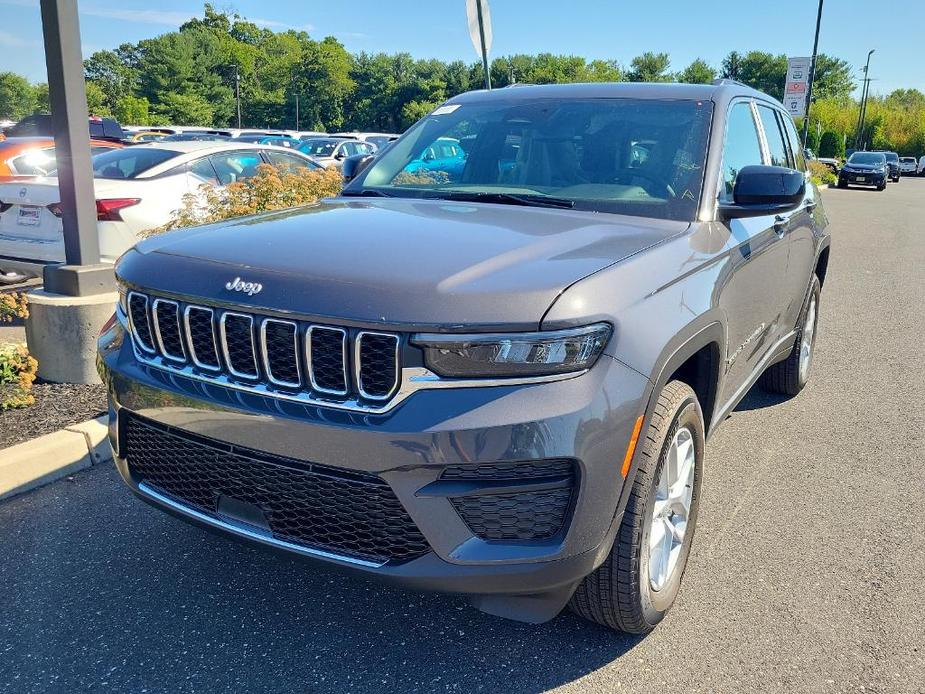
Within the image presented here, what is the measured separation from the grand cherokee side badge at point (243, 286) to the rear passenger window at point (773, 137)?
3.07 meters

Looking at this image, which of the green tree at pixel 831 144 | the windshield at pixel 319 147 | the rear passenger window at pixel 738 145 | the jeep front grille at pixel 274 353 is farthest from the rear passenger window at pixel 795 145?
the green tree at pixel 831 144

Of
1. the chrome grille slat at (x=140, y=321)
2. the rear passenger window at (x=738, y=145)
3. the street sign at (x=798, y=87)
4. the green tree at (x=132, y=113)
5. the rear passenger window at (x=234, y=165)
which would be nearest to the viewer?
the chrome grille slat at (x=140, y=321)

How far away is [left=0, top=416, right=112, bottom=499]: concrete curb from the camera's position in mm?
3760

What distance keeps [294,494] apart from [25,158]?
10.1 metres

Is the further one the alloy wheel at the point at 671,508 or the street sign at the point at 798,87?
the street sign at the point at 798,87

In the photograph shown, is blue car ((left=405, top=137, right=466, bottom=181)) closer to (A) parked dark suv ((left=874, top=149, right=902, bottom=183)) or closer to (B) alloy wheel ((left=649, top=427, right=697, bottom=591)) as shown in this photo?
(B) alloy wheel ((left=649, top=427, right=697, bottom=591))

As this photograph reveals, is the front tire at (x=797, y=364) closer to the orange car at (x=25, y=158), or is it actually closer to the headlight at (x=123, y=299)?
the headlight at (x=123, y=299)

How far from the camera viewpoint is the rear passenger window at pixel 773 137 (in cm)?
430

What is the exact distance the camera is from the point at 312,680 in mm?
2498

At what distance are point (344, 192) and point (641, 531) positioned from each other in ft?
7.28

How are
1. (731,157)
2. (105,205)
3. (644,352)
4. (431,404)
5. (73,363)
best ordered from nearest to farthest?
(431,404) < (644,352) < (731,157) < (73,363) < (105,205)

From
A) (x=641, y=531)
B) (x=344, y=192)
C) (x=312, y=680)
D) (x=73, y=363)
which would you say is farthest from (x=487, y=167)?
(x=73, y=363)

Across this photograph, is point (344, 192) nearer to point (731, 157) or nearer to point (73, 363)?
point (731, 157)

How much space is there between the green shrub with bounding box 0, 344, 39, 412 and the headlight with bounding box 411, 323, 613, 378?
136 inches
